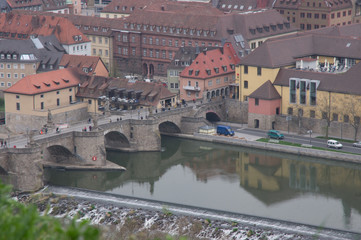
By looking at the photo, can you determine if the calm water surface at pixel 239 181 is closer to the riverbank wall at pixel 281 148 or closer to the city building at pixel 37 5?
the riverbank wall at pixel 281 148

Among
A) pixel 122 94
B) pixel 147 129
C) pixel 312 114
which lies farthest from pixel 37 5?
pixel 312 114

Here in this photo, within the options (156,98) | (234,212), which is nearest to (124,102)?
(156,98)

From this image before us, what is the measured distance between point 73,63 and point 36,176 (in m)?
43.4

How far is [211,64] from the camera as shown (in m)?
135

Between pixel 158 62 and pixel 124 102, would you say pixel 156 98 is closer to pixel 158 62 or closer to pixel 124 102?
pixel 124 102

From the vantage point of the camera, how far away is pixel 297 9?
6998 inches

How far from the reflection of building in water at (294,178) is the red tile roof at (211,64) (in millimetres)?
22170

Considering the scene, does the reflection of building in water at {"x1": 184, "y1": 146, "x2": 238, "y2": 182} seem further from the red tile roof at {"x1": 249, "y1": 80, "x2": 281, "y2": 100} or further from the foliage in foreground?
the foliage in foreground

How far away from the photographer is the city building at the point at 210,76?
134 meters

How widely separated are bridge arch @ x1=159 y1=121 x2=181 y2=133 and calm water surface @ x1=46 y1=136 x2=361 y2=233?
12.6ft

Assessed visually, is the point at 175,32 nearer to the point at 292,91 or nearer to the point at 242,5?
the point at 242,5

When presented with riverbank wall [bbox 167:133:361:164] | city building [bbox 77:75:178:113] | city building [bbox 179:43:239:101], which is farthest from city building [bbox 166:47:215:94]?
riverbank wall [bbox 167:133:361:164]

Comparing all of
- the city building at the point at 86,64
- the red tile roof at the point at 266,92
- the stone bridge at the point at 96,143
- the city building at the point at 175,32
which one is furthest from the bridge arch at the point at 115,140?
the city building at the point at 175,32

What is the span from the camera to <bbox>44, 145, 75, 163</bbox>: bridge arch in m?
109
